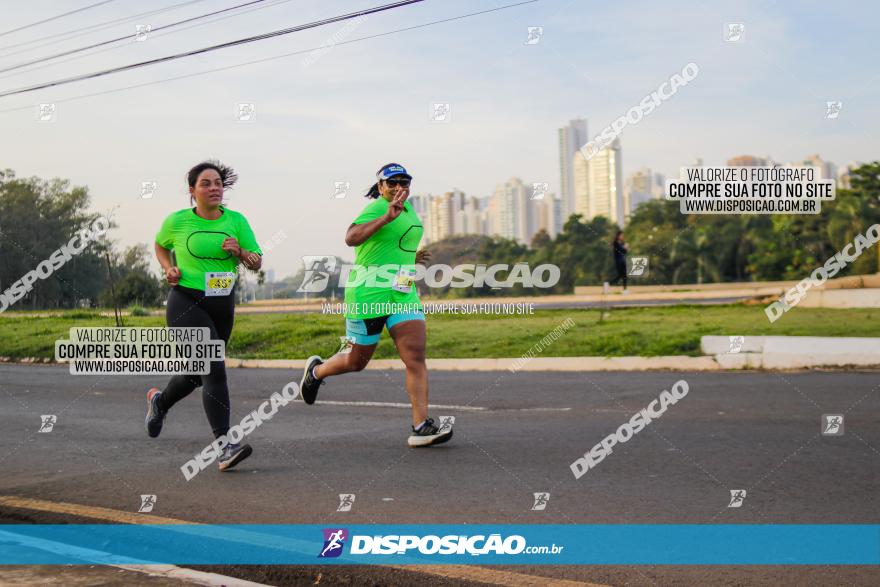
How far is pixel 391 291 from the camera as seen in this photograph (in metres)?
A: 7.27

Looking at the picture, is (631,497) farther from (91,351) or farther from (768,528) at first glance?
(91,351)

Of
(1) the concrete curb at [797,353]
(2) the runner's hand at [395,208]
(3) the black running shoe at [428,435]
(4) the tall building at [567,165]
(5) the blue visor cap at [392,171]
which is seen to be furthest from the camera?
(4) the tall building at [567,165]

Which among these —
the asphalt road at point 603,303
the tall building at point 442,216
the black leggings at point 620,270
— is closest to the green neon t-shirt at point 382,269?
the tall building at point 442,216

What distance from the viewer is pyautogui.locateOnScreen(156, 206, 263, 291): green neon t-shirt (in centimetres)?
667

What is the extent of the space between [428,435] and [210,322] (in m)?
1.82

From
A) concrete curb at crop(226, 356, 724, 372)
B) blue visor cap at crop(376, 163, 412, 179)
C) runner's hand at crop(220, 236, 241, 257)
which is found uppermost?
blue visor cap at crop(376, 163, 412, 179)

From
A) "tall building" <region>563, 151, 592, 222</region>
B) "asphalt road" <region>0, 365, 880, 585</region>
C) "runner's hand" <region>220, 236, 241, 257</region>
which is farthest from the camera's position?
"tall building" <region>563, 151, 592, 222</region>

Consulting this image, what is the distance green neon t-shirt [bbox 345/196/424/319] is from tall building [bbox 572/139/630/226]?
105 ft

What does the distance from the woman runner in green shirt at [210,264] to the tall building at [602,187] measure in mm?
32608

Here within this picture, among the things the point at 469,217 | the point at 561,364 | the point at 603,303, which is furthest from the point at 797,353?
the point at 603,303

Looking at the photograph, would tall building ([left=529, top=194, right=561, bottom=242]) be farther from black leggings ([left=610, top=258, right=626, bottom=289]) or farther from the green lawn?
the green lawn

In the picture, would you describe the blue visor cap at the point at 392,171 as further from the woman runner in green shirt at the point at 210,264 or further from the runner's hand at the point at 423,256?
the woman runner in green shirt at the point at 210,264

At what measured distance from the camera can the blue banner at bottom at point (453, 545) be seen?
4.28m

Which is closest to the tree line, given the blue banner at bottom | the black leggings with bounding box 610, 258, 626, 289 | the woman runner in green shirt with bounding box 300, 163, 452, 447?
the black leggings with bounding box 610, 258, 626, 289
